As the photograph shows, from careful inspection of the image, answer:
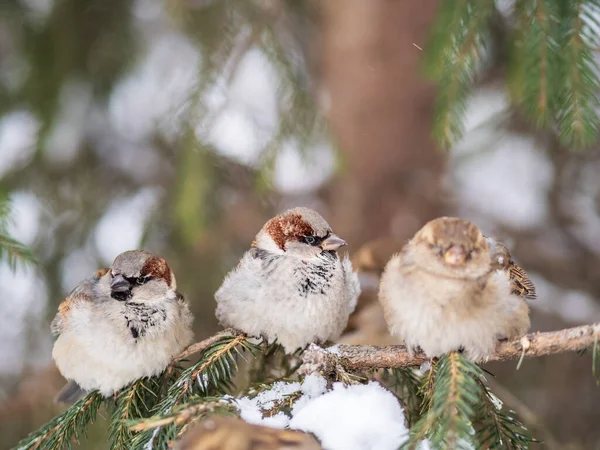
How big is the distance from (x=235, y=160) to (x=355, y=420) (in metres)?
2.25

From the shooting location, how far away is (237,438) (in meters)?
1.37

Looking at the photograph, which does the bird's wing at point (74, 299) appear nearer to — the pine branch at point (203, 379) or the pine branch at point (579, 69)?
the pine branch at point (203, 379)

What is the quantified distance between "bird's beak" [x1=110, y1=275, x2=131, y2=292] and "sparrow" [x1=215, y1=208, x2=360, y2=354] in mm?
→ 381

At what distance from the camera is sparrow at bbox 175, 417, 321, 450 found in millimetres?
1347

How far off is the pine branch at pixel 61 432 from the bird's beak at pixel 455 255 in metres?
1.26

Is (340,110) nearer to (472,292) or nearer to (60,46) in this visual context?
(60,46)

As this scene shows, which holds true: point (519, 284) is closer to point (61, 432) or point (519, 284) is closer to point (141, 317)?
point (141, 317)

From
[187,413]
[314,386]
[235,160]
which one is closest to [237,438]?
[187,413]

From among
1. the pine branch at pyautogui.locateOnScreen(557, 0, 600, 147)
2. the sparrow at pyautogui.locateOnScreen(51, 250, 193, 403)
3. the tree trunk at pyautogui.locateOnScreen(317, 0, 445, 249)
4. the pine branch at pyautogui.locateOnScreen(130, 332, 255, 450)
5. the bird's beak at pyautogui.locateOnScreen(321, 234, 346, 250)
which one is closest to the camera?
the pine branch at pyautogui.locateOnScreen(130, 332, 255, 450)

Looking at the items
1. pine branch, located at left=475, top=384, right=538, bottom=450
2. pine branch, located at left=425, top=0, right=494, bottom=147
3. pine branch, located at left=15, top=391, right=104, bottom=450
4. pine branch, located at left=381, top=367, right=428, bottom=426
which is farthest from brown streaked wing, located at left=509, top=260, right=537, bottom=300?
pine branch, located at left=15, top=391, right=104, bottom=450

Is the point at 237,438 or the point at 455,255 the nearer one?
the point at 237,438

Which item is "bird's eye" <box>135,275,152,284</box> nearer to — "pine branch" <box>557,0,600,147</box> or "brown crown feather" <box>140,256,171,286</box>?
"brown crown feather" <box>140,256,171,286</box>

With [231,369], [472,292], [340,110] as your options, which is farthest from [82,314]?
[340,110]

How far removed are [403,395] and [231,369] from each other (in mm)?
643
